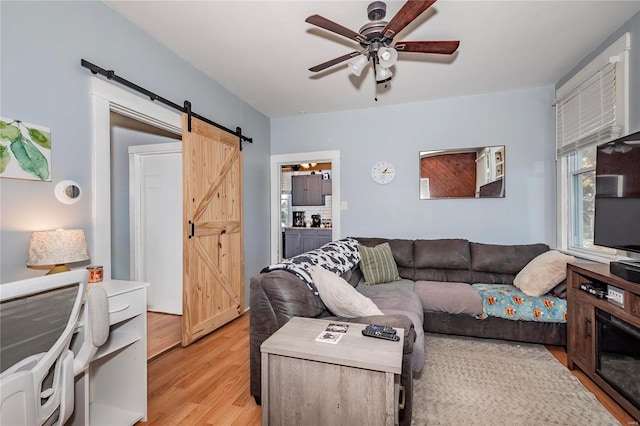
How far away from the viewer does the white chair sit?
86 cm

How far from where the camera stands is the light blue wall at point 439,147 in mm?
3461

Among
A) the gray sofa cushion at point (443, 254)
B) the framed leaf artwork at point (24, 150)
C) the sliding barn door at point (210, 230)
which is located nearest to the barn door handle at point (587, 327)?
the gray sofa cushion at point (443, 254)

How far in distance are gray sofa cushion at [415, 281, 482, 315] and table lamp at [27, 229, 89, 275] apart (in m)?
2.69

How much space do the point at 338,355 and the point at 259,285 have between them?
0.75 meters

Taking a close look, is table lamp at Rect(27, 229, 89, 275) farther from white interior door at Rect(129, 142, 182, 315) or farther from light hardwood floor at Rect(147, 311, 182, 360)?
white interior door at Rect(129, 142, 182, 315)

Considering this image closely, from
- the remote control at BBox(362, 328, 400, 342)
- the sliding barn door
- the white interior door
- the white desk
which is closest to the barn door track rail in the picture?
the sliding barn door

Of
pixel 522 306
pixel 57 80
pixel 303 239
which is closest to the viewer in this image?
pixel 57 80

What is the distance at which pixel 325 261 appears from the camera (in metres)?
2.50

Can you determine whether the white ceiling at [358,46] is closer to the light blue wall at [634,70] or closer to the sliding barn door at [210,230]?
the light blue wall at [634,70]

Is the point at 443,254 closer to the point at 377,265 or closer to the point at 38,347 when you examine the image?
the point at 377,265

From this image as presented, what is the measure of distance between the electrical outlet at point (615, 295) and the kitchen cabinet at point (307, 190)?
541 centimetres

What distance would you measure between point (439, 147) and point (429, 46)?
1927 mm

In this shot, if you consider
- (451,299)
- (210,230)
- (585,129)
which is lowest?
(451,299)

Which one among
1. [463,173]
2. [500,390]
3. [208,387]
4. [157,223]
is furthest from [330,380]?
[463,173]
